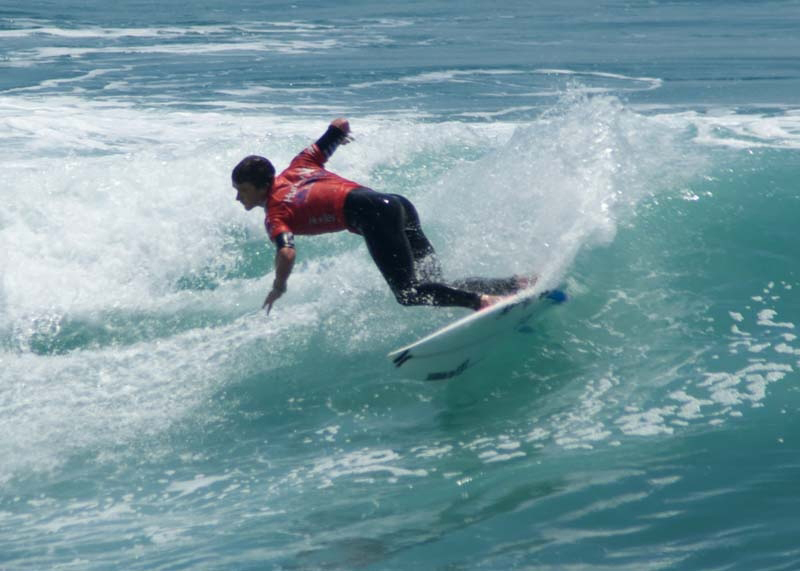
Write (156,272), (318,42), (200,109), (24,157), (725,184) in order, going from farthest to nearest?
(318,42)
(200,109)
(24,157)
(725,184)
(156,272)

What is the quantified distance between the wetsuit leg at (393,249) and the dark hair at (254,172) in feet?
1.59

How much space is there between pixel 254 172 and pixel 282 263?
0.57m

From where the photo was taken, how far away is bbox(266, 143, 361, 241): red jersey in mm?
5676

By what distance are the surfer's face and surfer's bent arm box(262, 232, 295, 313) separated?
336mm

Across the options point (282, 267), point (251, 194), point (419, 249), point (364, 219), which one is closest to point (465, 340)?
point (419, 249)

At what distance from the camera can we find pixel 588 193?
7.59m

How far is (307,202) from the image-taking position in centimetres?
576

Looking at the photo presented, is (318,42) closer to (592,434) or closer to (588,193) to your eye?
(588,193)

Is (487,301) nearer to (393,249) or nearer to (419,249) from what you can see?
(419,249)

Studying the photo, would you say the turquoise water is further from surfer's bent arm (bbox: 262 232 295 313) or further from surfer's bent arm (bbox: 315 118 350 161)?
surfer's bent arm (bbox: 315 118 350 161)

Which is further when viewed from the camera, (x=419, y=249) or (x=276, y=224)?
(x=419, y=249)

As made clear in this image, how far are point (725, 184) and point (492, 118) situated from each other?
5.02 m

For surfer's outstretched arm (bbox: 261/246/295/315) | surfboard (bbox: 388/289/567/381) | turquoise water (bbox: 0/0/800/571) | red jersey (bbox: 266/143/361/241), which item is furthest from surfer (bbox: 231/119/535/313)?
turquoise water (bbox: 0/0/800/571)

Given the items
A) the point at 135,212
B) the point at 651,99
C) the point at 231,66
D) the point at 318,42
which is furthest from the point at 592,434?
the point at 318,42
